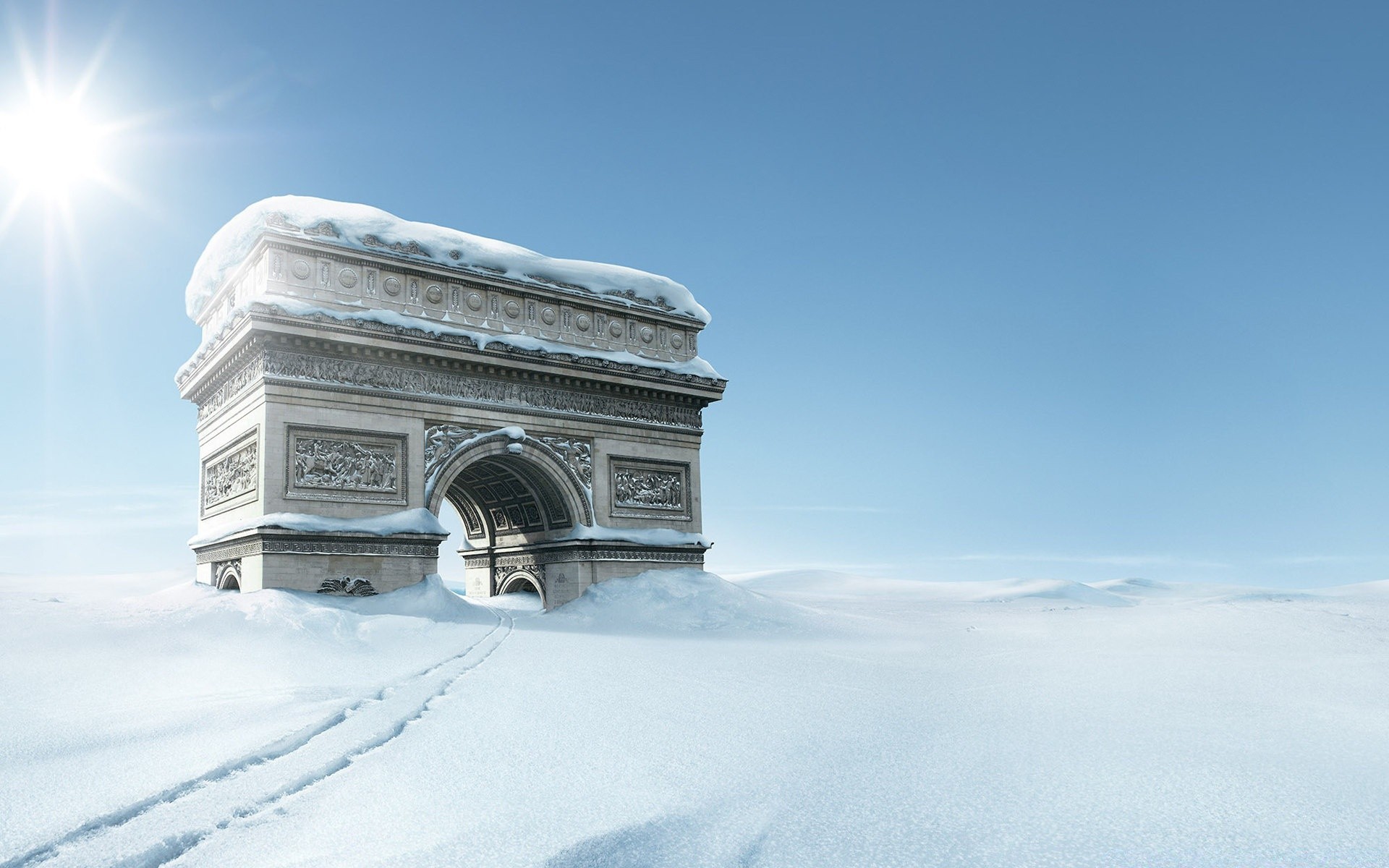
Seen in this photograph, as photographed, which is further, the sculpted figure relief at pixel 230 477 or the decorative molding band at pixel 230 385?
the sculpted figure relief at pixel 230 477

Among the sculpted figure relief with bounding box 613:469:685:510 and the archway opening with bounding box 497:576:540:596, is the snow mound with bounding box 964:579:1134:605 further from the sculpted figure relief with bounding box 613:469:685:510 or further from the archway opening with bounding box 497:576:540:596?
the archway opening with bounding box 497:576:540:596

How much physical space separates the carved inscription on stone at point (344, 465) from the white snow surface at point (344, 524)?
1.22ft

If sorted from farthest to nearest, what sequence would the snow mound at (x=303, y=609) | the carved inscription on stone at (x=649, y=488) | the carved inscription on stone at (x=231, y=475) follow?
the carved inscription on stone at (x=649, y=488) < the carved inscription on stone at (x=231, y=475) < the snow mound at (x=303, y=609)

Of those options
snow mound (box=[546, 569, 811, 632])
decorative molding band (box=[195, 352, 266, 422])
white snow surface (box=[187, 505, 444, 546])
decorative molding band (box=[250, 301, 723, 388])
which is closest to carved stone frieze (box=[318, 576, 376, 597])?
white snow surface (box=[187, 505, 444, 546])

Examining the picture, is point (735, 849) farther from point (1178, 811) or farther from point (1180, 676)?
point (1180, 676)

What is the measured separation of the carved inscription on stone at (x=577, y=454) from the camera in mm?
20219

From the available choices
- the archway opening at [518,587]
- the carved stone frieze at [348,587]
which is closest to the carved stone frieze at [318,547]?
the carved stone frieze at [348,587]

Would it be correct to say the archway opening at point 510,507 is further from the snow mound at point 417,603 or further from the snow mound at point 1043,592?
the snow mound at point 1043,592

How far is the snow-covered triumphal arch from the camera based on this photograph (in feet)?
55.9

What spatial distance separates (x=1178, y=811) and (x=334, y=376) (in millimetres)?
15992

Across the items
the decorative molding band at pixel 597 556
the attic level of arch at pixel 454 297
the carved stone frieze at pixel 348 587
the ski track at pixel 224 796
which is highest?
the attic level of arch at pixel 454 297

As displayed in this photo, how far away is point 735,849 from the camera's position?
167 inches

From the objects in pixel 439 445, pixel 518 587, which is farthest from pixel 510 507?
pixel 439 445

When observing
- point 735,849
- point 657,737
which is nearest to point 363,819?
point 735,849
